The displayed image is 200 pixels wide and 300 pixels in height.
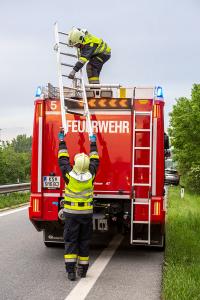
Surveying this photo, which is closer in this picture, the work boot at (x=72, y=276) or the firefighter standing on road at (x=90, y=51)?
the work boot at (x=72, y=276)

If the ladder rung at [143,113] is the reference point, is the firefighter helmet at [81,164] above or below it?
below

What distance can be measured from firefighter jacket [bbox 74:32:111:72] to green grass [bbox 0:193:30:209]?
8.76 metres

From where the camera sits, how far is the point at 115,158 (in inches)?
326

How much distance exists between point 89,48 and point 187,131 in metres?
43.6

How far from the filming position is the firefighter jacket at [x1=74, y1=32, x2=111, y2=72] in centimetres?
880

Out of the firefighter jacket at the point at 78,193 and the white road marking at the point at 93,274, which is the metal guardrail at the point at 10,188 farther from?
the firefighter jacket at the point at 78,193

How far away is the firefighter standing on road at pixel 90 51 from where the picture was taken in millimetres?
8938

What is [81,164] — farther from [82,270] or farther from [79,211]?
[82,270]

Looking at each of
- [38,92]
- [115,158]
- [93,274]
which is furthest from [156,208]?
[38,92]

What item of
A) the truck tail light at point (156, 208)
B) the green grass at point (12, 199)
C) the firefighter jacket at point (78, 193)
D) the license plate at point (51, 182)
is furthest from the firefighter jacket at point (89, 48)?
the green grass at point (12, 199)

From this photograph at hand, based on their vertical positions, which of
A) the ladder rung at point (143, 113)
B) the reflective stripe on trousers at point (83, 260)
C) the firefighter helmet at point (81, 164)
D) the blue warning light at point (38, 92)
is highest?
the blue warning light at point (38, 92)

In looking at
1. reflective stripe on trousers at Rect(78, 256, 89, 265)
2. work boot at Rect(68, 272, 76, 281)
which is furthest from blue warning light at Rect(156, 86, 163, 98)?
work boot at Rect(68, 272, 76, 281)

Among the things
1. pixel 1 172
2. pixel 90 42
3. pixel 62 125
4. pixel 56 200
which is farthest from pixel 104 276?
pixel 1 172

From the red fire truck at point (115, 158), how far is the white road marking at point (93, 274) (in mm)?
536
